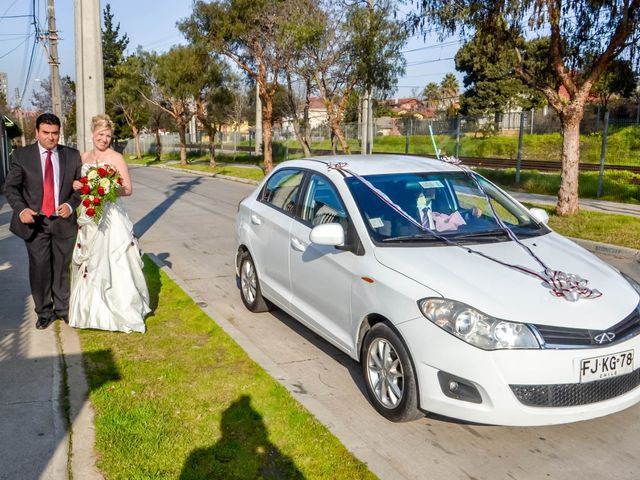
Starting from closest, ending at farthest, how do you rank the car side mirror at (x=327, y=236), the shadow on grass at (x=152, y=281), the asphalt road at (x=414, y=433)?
1. the asphalt road at (x=414, y=433)
2. the car side mirror at (x=327, y=236)
3. the shadow on grass at (x=152, y=281)

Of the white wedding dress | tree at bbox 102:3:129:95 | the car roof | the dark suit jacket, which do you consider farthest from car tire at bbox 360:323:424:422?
tree at bbox 102:3:129:95

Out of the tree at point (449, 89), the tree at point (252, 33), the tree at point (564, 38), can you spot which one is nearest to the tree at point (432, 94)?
the tree at point (449, 89)

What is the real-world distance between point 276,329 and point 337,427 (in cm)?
213

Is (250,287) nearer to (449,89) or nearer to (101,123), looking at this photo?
(101,123)

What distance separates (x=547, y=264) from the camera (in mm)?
4207

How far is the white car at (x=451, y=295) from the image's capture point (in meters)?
3.54

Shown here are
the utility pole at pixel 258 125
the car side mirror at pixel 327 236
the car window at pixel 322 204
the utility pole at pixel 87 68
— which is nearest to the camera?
the car side mirror at pixel 327 236

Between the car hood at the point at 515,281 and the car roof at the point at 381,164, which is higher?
the car roof at the point at 381,164

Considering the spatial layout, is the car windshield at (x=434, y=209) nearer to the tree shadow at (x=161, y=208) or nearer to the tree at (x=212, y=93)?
the tree shadow at (x=161, y=208)

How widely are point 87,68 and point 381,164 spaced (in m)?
5.08

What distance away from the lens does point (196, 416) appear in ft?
13.5

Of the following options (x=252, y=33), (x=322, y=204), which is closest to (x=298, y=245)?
(x=322, y=204)

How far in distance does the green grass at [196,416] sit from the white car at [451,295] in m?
0.62

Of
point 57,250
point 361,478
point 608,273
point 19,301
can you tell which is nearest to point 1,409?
point 57,250
